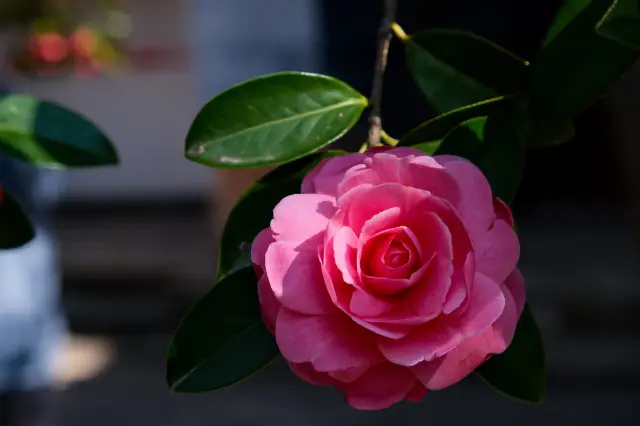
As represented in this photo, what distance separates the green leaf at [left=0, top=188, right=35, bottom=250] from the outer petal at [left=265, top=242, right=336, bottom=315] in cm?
21

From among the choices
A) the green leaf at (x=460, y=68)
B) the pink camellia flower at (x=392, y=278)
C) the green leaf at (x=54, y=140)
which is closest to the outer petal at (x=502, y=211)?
the pink camellia flower at (x=392, y=278)

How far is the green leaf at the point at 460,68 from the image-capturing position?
20.3 inches

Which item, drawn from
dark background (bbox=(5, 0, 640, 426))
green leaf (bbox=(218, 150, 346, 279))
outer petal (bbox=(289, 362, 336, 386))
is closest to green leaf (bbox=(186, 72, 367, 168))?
green leaf (bbox=(218, 150, 346, 279))

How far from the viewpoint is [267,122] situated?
0.50 m

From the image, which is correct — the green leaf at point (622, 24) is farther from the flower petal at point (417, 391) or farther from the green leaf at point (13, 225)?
the green leaf at point (13, 225)

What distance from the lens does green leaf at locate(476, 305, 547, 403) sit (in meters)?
0.46

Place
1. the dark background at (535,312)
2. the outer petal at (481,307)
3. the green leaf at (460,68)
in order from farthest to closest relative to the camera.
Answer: the dark background at (535,312) < the green leaf at (460,68) < the outer petal at (481,307)

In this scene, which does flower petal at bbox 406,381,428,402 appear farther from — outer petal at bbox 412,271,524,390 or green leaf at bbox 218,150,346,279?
green leaf at bbox 218,150,346,279

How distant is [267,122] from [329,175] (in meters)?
0.08

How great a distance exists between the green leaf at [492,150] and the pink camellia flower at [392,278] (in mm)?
35

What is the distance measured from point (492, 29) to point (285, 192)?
1540 mm

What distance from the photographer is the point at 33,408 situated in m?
3.08

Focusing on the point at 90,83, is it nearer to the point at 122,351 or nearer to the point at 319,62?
the point at 122,351

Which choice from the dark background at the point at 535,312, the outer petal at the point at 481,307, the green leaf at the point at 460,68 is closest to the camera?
the outer petal at the point at 481,307
